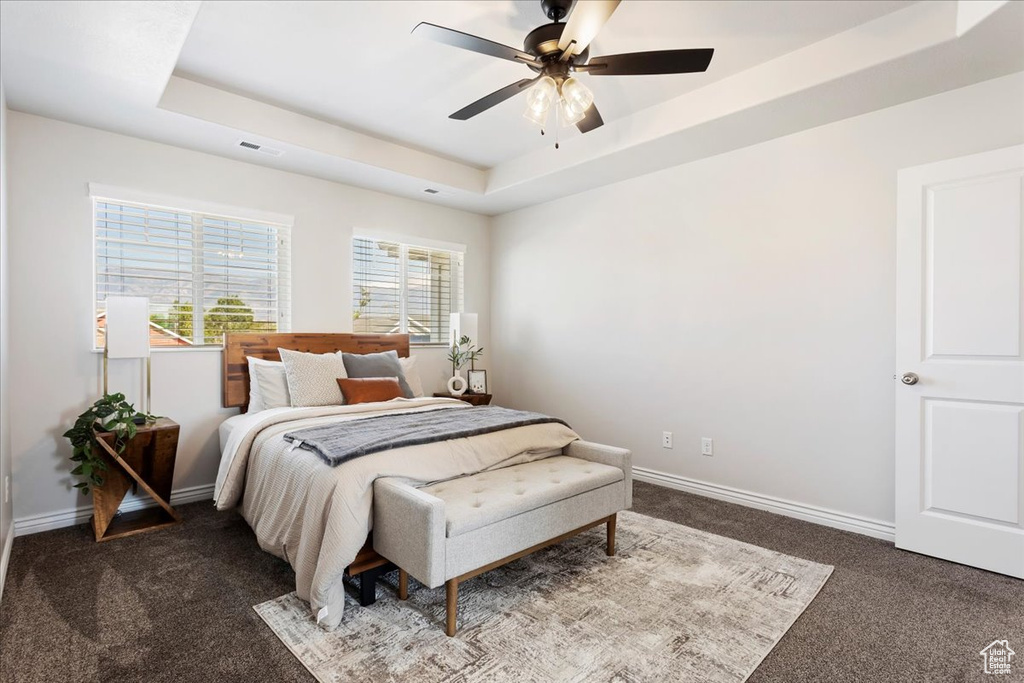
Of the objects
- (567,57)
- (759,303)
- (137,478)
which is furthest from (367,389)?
(759,303)

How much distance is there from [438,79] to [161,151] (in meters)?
2.06

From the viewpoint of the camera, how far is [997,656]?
6.04 ft

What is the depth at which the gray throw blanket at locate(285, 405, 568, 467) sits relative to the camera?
7.60ft

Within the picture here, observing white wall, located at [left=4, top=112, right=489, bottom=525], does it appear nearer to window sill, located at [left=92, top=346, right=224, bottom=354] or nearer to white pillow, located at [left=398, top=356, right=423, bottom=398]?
window sill, located at [left=92, top=346, right=224, bottom=354]

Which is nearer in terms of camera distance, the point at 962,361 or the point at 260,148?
the point at 962,361

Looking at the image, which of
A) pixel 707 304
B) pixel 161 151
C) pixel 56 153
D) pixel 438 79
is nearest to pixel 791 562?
pixel 707 304

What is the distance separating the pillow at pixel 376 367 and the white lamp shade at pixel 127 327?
4.17 feet

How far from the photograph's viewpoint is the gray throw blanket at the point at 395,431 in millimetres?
2318

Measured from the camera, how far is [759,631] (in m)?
1.99

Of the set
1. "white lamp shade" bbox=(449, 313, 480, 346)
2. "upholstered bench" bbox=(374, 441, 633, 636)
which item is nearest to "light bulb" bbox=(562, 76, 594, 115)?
"upholstered bench" bbox=(374, 441, 633, 636)

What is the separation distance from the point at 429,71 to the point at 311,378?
7.07 ft

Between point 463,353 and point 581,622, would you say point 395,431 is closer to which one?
point 581,622

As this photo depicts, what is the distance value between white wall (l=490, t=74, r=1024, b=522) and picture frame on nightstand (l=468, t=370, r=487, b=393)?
2.14 ft

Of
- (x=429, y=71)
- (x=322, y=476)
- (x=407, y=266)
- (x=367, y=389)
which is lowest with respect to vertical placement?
(x=322, y=476)
